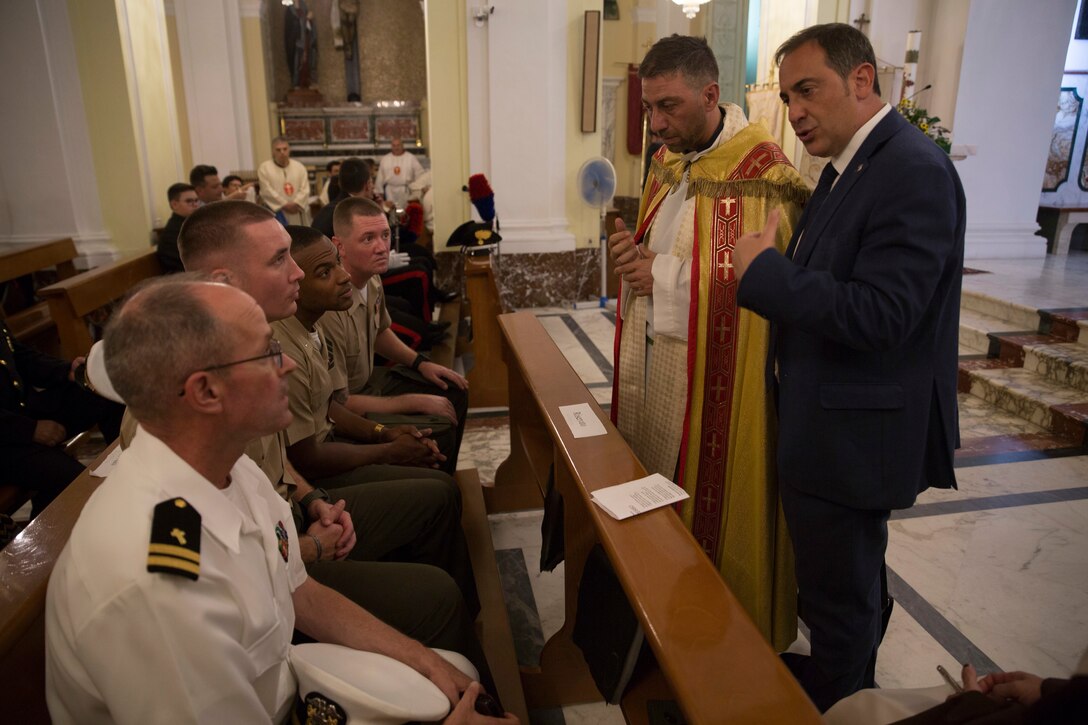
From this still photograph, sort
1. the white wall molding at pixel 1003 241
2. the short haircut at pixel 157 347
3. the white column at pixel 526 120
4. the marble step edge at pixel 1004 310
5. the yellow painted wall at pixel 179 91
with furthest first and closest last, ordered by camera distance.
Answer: the yellow painted wall at pixel 179 91, the white wall molding at pixel 1003 241, the white column at pixel 526 120, the marble step edge at pixel 1004 310, the short haircut at pixel 157 347

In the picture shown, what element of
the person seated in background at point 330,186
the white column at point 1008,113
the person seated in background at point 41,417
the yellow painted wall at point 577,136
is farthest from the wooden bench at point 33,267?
the white column at point 1008,113

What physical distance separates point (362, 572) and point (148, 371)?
33.9 inches

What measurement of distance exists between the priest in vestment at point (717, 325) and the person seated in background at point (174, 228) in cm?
400

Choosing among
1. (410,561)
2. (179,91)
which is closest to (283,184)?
(179,91)

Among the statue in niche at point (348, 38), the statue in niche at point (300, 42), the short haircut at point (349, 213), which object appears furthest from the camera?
the statue in niche at point (348, 38)

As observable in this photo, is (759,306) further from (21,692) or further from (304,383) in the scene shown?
(21,692)

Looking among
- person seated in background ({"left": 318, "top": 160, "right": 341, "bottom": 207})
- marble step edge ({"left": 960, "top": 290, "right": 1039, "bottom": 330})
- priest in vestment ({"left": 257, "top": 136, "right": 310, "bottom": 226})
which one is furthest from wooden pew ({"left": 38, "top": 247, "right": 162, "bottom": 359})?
marble step edge ({"left": 960, "top": 290, "right": 1039, "bottom": 330})

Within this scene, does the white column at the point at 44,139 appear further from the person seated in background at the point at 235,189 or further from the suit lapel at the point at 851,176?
the suit lapel at the point at 851,176

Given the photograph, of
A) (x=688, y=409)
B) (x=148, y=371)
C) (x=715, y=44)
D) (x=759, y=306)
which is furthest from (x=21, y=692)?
(x=715, y=44)

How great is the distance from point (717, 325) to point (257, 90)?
35.0ft

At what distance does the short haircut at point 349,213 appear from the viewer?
3.06 meters

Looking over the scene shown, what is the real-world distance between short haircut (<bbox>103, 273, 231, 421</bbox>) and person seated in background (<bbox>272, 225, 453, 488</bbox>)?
3.21 feet

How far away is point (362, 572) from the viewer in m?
1.78

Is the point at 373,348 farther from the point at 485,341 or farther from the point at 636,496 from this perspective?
the point at 636,496
